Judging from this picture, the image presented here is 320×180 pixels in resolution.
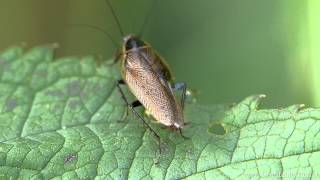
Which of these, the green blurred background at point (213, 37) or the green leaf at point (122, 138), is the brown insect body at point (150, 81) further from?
the green blurred background at point (213, 37)

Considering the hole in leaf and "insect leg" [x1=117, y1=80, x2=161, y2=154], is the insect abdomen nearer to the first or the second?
"insect leg" [x1=117, y1=80, x2=161, y2=154]

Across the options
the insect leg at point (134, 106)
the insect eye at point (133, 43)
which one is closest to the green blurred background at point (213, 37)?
the insect eye at point (133, 43)

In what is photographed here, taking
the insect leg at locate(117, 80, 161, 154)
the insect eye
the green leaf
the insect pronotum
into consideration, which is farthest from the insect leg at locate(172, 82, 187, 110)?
the insect eye

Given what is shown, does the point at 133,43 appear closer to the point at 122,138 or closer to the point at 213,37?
the point at 122,138

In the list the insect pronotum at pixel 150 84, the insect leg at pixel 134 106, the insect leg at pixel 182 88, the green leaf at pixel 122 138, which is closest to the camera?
the green leaf at pixel 122 138

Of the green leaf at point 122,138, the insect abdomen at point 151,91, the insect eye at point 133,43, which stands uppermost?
the insect eye at point 133,43

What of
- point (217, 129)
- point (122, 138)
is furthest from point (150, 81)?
point (217, 129)

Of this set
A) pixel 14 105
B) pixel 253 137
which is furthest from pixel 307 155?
pixel 14 105
